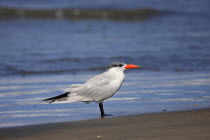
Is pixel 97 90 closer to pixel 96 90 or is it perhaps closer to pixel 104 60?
pixel 96 90

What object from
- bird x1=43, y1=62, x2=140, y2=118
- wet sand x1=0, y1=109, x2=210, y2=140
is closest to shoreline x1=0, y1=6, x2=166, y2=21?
bird x1=43, y1=62, x2=140, y2=118

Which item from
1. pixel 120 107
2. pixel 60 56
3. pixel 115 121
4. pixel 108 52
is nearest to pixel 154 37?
pixel 108 52

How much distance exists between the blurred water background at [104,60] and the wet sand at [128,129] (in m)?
0.47

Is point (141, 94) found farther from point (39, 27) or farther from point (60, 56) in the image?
point (39, 27)

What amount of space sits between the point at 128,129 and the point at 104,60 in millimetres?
6702

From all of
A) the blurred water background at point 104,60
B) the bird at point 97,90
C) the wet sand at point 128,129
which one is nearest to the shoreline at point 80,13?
the blurred water background at point 104,60

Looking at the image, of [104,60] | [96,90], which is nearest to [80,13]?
[104,60]

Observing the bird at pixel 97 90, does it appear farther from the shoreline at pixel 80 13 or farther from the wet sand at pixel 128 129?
the shoreline at pixel 80 13

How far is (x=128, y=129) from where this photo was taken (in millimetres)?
5504

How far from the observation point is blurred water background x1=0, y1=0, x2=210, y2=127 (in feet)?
23.5

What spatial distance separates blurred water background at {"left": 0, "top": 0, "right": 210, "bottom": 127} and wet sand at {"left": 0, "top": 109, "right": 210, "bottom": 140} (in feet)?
1.53

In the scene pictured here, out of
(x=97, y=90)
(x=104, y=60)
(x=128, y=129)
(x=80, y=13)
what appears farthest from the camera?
(x=80, y=13)

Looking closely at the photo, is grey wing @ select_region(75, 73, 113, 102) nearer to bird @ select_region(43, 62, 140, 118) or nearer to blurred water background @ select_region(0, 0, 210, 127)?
bird @ select_region(43, 62, 140, 118)

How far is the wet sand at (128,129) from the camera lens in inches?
204
